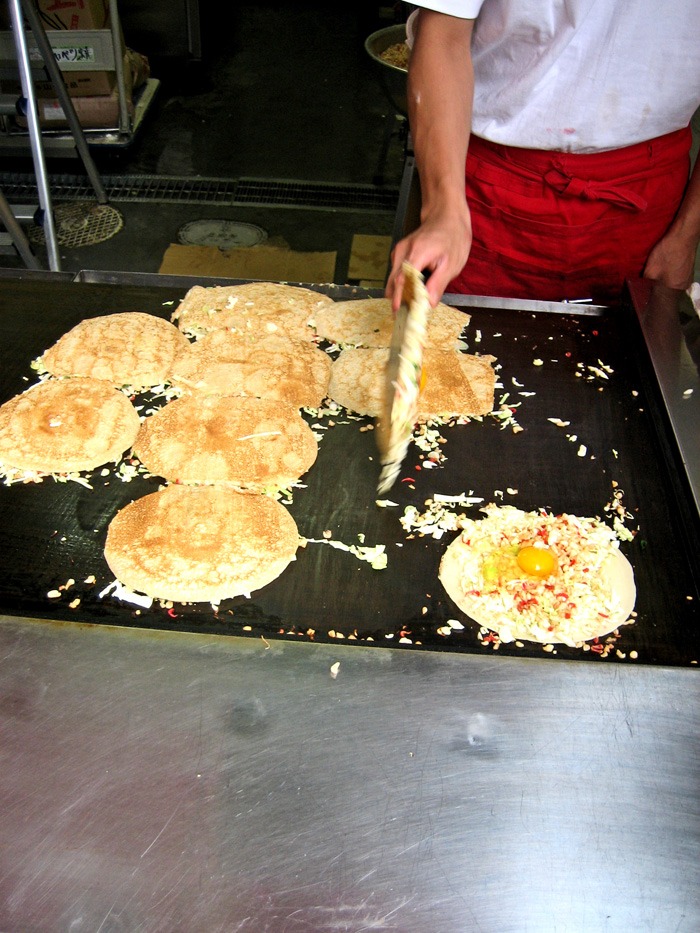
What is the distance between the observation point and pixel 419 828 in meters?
1.36

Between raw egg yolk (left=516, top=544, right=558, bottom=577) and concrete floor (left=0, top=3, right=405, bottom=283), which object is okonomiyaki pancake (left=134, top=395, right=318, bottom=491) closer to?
raw egg yolk (left=516, top=544, right=558, bottom=577)

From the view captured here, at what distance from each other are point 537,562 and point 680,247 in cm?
148

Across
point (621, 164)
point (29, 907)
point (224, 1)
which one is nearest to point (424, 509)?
point (29, 907)

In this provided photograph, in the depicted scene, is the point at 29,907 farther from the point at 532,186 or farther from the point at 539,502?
the point at 532,186

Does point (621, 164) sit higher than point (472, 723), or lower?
higher

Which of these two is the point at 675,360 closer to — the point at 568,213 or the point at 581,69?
the point at 568,213

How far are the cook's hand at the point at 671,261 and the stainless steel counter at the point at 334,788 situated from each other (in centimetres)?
162

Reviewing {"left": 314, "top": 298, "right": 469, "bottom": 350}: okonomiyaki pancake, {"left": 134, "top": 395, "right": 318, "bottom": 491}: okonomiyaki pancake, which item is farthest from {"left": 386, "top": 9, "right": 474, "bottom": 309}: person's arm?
{"left": 134, "top": 395, "right": 318, "bottom": 491}: okonomiyaki pancake

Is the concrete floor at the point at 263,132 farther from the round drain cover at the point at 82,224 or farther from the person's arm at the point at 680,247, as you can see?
the person's arm at the point at 680,247

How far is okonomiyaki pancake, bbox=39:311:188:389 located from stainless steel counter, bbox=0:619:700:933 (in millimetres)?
952

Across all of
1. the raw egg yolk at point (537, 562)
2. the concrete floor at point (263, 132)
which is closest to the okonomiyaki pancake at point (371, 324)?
the raw egg yolk at point (537, 562)

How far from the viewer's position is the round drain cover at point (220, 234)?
499 cm

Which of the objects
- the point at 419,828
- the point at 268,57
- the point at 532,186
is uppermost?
the point at 532,186

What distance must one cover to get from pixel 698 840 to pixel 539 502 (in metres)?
0.90
